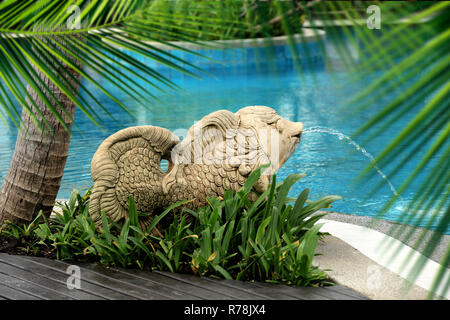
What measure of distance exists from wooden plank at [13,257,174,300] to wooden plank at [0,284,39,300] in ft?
1.11

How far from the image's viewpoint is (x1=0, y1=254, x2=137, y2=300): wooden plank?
2.88 metres

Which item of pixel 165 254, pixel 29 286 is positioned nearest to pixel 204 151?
pixel 165 254

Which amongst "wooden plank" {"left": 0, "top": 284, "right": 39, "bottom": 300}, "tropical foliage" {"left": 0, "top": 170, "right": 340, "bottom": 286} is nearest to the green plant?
"tropical foliage" {"left": 0, "top": 170, "right": 340, "bottom": 286}

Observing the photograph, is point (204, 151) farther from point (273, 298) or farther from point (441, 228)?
point (441, 228)

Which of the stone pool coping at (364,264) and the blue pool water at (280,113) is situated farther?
the blue pool water at (280,113)

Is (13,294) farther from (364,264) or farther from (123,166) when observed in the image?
(364,264)

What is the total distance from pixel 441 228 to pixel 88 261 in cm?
333

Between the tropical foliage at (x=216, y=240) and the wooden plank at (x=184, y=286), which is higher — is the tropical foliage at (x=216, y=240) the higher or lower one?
the higher one

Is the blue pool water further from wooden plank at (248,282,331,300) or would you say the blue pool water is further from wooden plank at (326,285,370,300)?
wooden plank at (248,282,331,300)

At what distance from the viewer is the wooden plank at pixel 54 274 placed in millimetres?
2875

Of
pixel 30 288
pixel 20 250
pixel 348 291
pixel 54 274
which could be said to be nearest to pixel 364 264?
pixel 348 291

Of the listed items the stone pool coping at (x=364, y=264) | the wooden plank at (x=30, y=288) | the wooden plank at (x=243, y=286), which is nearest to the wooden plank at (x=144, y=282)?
the wooden plank at (x=243, y=286)

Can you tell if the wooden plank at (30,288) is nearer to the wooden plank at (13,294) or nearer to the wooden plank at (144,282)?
the wooden plank at (13,294)

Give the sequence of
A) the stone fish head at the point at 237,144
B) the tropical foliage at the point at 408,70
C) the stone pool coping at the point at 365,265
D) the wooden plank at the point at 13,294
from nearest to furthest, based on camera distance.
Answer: the tropical foliage at the point at 408,70, the wooden plank at the point at 13,294, the stone pool coping at the point at 365,265, the stone fish head at the point at 237,144
